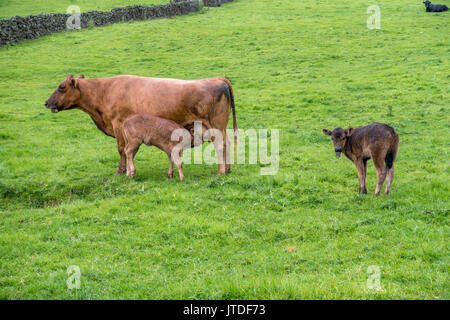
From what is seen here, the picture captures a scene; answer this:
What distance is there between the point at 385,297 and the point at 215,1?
153 ft

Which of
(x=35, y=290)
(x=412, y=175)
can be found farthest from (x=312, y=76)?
(x=35, y=290)

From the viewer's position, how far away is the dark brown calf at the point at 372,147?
373 inches

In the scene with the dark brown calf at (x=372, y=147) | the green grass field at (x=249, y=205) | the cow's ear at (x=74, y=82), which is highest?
the cow's ear at (x=74, y=82)

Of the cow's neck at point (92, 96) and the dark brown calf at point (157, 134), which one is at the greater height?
the cow's neck at point (92, 96)

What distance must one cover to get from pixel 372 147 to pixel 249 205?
273 centimetres

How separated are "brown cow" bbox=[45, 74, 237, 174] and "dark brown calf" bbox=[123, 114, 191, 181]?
331mm

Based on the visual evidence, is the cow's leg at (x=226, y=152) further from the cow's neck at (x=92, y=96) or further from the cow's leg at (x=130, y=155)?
the cow's neck at (x=92, y=96)

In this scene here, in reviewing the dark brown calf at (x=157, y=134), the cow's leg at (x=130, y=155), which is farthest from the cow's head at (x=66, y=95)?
the cow's leg at (x=130, y=155)

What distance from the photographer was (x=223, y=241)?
819 cm

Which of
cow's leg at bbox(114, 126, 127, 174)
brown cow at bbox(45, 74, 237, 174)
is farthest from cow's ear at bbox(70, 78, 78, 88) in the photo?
cow's leg at bbox(114, 126, 127, 174)

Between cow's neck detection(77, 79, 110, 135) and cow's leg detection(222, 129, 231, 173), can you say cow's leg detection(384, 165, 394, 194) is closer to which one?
cow's leg detection(222, 129, 231, 173)

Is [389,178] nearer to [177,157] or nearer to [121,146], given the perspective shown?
[177,157]

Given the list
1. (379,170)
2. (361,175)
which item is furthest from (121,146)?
(379,170)

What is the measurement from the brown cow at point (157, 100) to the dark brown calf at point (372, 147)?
9.11 ft
